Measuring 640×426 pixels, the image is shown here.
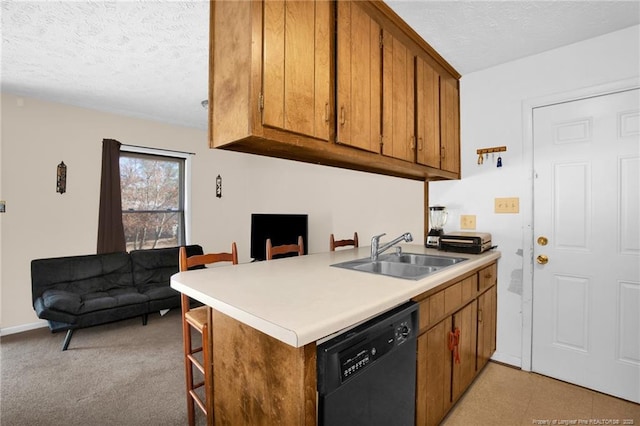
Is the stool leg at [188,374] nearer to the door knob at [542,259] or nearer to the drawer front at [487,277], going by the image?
the drawer front at [487,277]

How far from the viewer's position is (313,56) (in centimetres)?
141

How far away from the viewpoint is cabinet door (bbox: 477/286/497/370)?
217 cm

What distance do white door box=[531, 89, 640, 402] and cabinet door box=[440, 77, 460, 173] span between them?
1.82 ft

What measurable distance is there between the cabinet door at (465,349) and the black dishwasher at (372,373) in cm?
57

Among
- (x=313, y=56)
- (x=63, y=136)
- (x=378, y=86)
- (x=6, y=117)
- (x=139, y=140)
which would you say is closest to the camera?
(x=313, y=56)

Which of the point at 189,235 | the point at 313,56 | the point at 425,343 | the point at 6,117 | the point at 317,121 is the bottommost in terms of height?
the point at 425,343

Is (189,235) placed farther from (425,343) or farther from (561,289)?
(561,289)

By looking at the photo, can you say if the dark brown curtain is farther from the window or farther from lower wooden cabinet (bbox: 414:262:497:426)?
lower wooden cabinet (bbox: 414:262:497:426)

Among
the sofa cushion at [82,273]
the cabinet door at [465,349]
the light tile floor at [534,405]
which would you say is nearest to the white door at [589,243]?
the light tile floor at [534,405]

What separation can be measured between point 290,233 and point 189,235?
1.51m

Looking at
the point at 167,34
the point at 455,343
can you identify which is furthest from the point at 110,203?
the point at 455,343

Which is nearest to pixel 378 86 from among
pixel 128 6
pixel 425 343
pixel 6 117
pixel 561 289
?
pixel 425 343

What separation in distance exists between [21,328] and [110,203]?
1.59 m

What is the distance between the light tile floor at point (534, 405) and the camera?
181 cm
